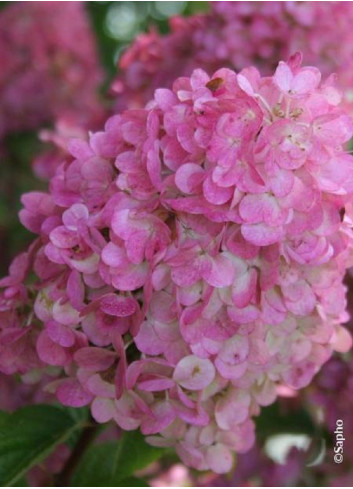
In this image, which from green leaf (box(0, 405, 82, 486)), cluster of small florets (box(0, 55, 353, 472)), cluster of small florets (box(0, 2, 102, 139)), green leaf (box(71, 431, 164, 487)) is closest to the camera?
cluster of small florets (box(0, 55, 353, 472))

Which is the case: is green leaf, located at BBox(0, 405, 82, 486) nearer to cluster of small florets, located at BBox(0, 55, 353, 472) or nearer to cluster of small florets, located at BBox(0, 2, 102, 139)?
cluster of small florets, located at BBox(0, 55, 353, 472)

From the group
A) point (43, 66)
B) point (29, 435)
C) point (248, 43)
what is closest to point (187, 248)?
point (29, 435)

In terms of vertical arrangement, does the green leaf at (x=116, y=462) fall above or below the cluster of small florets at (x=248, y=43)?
below

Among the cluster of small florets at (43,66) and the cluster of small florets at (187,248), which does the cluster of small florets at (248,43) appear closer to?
the cluster of small florets at (187,248)

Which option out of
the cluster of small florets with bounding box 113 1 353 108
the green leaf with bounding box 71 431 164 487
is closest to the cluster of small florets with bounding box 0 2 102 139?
the cluster of small florets with bounding box 113 1 353 108

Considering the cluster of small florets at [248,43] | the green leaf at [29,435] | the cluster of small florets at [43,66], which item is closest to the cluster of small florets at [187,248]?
the green leaf at [29,435]
